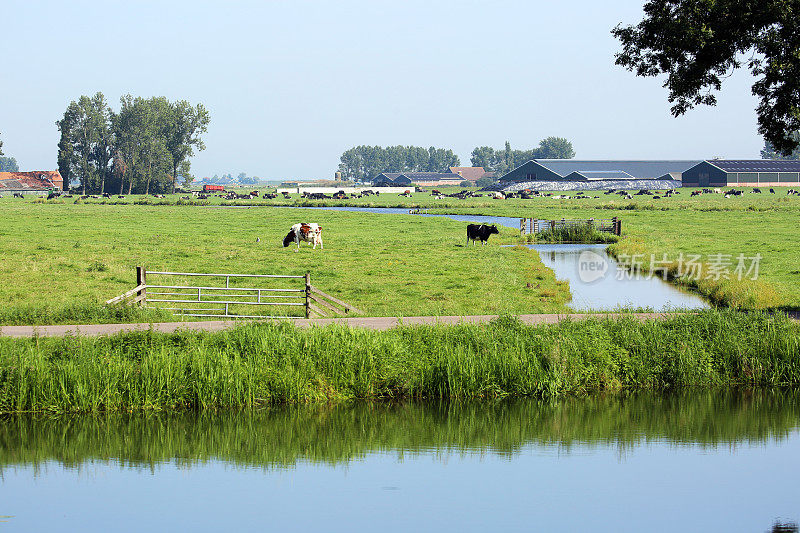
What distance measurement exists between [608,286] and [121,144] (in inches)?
6002

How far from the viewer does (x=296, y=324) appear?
23.4 metres

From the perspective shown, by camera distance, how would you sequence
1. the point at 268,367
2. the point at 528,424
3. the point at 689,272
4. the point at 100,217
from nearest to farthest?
the point at 528,424
the point at 268,367
the point at 689,272
the point at 100,217

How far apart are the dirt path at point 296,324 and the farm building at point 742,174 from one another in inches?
6950

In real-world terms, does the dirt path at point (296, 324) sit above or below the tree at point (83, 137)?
below

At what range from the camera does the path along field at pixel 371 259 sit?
29611 mm

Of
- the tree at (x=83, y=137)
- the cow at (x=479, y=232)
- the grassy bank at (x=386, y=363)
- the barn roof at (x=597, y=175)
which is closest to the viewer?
the grassy bank at (x=386, y=363)

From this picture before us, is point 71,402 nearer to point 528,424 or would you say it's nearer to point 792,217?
point 528,424

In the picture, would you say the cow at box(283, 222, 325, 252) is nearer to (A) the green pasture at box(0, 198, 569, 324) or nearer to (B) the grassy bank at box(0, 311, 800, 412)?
(A) the green pasture at box(0, 198, 569, 324)

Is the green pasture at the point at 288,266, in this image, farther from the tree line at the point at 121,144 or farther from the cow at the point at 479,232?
the tree line at the point at 121,144

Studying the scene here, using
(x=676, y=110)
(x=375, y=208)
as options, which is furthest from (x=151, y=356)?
(x=375, y=208)

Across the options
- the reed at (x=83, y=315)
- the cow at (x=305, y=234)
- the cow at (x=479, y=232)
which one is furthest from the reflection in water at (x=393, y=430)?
the cow at (x=479, y=232)

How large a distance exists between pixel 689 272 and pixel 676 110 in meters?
14.5

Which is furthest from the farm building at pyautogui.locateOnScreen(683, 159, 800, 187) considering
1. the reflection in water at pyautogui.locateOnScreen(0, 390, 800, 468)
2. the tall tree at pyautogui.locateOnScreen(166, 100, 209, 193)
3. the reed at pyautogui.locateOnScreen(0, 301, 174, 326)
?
the reed at pyautogui.locateOnScreen(0, 301, 174, 326)

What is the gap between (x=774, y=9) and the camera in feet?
79.8
